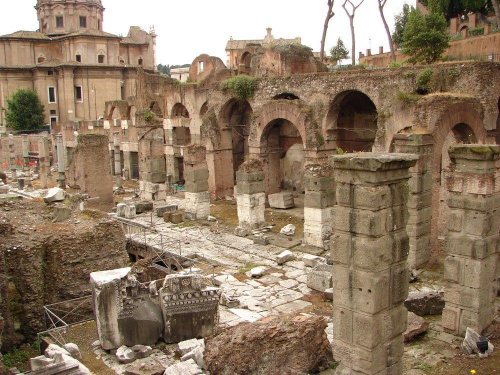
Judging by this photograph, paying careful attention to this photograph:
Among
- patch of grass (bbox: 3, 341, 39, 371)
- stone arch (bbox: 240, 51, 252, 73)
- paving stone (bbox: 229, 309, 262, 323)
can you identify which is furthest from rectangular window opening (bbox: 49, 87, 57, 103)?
paving stone (bbox: 229, 309, 262, 323)

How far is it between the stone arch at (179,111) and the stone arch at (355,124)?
8.65 meters

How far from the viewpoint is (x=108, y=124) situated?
27641 millimetres

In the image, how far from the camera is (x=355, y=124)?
57.8 ft

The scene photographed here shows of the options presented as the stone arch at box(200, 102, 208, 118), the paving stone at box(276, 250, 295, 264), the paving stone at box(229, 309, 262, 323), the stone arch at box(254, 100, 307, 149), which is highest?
the stone arch at box(200, 102, 208, 118)

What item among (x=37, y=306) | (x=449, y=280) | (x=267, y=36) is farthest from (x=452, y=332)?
(x=267, y=36)

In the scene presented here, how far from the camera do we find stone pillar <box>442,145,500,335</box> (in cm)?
733

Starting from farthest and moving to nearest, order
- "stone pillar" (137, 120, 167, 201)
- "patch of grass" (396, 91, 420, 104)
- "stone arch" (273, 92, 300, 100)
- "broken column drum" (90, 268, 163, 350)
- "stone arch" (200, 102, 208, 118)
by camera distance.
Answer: "stone arch" (200, 102, 208, 118)
"stone pillar" (137, 120, 167, 201)
"stone arch" (273, 92, 300, 100)
"patch of grass" (396, 91, 420, 104)
"broken column drum" (90, 268, 163, 350)

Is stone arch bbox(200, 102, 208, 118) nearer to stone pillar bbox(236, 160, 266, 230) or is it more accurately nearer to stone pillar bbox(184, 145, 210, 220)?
stone pillar bbox(184, 145, 210, 220)

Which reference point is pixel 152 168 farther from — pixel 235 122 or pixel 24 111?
pixel 24 111

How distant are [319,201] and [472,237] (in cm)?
563

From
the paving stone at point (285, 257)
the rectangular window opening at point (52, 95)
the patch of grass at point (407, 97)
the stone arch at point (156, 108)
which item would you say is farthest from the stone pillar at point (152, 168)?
the rectangular window opening at point (52, 95)

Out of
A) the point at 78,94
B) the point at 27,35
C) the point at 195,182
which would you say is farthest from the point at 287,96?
the point at 27,35

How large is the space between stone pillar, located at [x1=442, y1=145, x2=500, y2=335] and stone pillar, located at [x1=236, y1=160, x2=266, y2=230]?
24.7ft

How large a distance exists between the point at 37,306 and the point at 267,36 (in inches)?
1176
